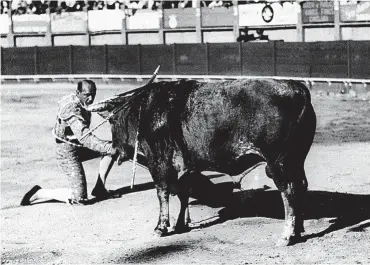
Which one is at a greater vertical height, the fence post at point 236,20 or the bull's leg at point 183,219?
the fence post at point 236,20

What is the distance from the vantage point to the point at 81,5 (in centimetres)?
2969

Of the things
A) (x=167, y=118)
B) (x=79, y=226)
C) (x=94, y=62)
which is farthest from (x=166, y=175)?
(x=94, y=62)

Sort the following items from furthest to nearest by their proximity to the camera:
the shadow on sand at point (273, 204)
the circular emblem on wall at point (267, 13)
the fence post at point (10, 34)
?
1. the fence post at point (10, 34)
2. the circular emblem on wall at point (267, 13)
3. the shadow on sand at point (273, 204)

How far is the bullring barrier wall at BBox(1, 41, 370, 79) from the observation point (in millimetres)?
20734

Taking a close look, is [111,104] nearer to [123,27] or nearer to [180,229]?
[180,229]

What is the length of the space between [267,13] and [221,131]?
60.3ft

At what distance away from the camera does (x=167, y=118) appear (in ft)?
22.3

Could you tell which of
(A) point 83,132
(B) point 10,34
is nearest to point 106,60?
(B) point 10,34

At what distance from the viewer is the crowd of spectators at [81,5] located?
27250 millimetres

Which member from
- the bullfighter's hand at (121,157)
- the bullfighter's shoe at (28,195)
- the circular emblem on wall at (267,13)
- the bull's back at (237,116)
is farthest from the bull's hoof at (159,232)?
the circular emblem on wall at (267,13)

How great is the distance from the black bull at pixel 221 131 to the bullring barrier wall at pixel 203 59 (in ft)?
44.6

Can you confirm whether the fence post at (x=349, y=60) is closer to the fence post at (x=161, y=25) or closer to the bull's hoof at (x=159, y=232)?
the fence post at (x=161, y=25)

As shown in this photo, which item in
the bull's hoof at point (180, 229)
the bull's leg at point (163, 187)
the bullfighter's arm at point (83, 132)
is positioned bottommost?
the bull's hoof at point (180, 229)

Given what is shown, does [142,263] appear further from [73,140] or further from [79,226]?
[73,140]
